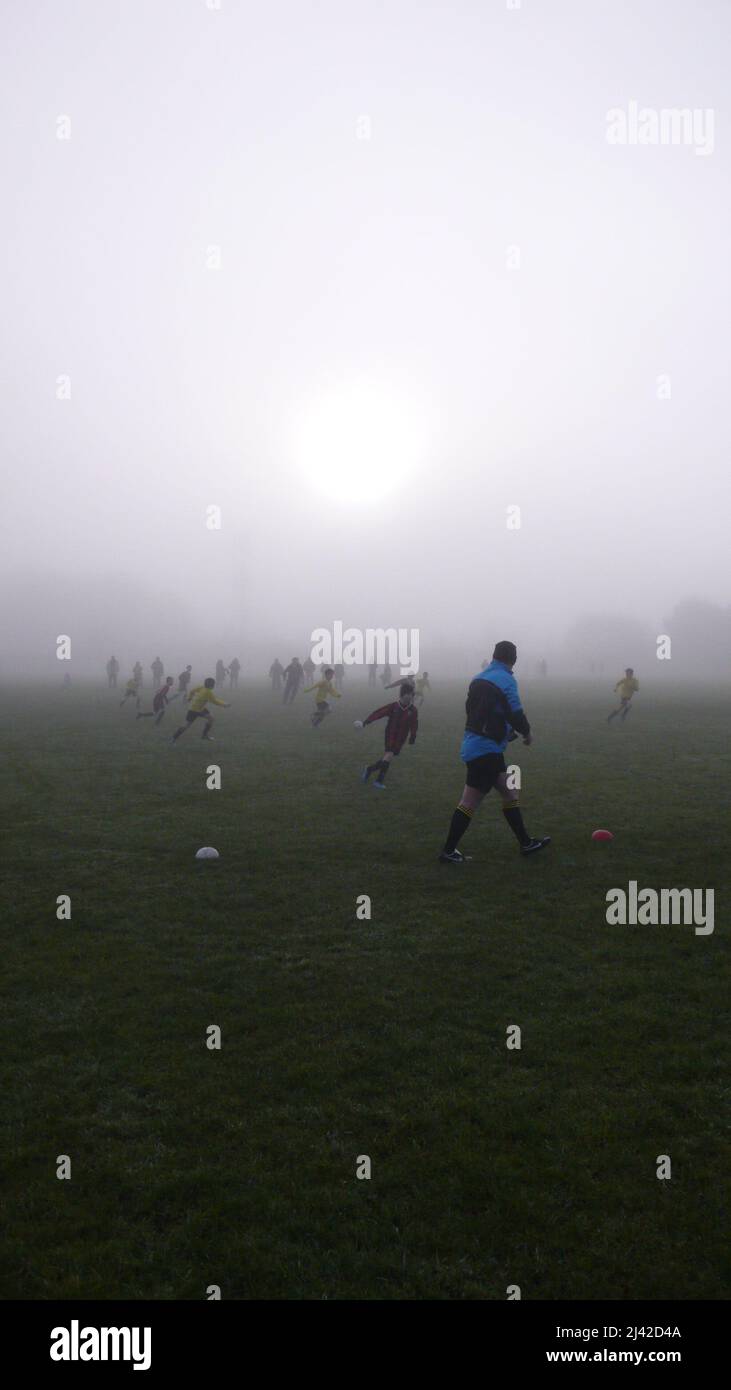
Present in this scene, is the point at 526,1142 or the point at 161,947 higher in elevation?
the point at 161,947

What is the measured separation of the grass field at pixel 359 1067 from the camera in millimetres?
3812

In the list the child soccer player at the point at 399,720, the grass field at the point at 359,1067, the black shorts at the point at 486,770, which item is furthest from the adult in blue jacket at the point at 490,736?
the child soccer player at the point at 399,720

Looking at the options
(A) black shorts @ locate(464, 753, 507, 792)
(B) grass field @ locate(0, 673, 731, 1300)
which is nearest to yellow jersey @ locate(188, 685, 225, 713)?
(B) grass field @ locate(0, 673, 731, 1300)

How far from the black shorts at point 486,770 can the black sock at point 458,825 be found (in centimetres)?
32

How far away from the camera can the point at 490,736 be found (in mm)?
9633

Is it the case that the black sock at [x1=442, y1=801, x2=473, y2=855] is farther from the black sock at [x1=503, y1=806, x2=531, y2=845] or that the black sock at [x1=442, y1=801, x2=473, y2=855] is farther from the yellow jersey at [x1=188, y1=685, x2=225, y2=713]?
the yellow jersey at [x1=188, y1=685, x2=225, y2=713]

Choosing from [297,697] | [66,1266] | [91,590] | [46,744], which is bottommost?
[66,1266]

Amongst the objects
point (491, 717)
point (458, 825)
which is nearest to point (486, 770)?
point (491, 717)

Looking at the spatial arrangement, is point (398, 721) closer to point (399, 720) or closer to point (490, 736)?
point (399, 720)

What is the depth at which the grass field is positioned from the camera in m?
3.81

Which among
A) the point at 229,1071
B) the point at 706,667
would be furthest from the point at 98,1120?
the point at 706,667

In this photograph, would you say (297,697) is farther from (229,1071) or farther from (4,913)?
(229,1071)

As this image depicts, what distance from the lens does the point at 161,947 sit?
751 cm
